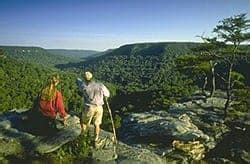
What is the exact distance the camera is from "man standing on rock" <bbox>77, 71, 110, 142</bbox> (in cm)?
1071

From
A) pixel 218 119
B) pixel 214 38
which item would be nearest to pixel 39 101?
pixel 218 119

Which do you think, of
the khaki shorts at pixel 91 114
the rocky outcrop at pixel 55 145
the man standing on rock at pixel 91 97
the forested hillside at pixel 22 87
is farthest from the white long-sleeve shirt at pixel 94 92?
the forested hillside at pixel 22 87

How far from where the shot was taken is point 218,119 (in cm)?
2130

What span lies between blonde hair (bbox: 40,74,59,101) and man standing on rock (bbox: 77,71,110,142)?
680 millimetres

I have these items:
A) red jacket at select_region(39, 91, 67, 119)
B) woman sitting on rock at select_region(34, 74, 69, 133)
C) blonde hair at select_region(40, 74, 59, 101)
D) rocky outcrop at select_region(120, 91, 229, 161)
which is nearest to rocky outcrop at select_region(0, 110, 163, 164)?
woman sitting on rock at select_region(34, 74, 69, 133)

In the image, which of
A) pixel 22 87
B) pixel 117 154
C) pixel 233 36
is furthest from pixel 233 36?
pixel 22 87

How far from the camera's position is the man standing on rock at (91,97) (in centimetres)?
1071

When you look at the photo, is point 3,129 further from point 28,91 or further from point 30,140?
point 28,91

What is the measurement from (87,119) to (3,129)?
104 inches

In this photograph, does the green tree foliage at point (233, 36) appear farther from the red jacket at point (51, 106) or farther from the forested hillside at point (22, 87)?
the forested hillside at point (22, 87)

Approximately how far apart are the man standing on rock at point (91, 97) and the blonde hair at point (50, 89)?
680mm

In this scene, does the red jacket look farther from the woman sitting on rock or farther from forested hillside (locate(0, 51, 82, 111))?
forested hillside (locate(0, 51, 82, 111))

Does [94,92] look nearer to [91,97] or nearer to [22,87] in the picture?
[91,97]

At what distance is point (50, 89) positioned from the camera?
1097 centimetres
